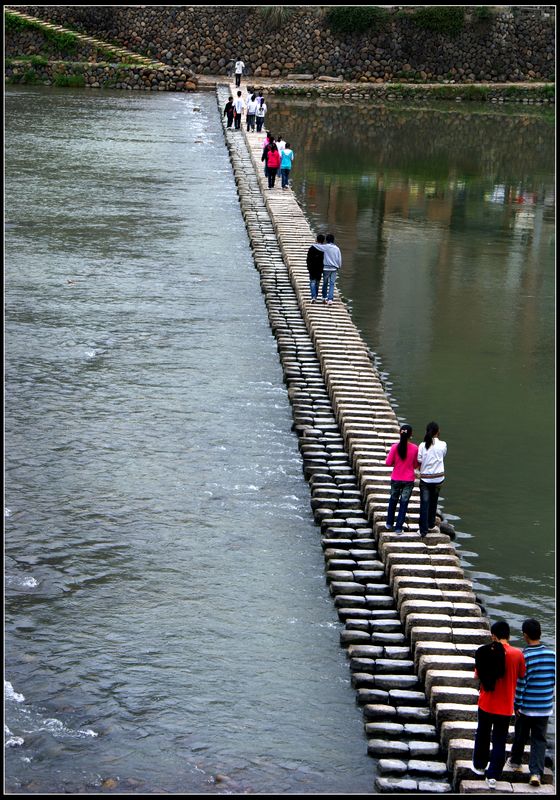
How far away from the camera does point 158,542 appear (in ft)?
55.9

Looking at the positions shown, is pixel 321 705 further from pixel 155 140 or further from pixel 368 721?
pixel 155 140

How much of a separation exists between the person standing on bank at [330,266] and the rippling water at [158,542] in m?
1.54

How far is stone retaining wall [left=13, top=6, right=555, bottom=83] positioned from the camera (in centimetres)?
6850

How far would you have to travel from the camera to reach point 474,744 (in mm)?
12289

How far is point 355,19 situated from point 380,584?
5669 cm

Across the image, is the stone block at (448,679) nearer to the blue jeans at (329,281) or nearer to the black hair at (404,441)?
the black hair at (404,441)

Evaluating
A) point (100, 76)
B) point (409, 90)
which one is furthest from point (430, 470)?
point (409, 90)

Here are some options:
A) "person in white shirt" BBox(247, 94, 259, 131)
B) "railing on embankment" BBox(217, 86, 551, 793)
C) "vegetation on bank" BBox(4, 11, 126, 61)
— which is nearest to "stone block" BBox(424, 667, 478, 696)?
"railing on embankment" BBox(217, 86, 551, 793)

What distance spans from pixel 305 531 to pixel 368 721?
4.56m

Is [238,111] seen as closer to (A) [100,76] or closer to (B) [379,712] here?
(A) [100,76]

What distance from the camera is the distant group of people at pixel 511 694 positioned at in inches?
462

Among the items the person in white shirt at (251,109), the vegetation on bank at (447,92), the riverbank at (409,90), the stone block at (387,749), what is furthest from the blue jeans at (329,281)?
the vegetation on bank at (447,92)

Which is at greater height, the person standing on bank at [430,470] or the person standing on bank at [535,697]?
the person standing on bank at [430,470]

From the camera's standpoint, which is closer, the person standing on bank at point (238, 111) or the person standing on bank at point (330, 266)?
the person standing on bank at point (330, 266)
